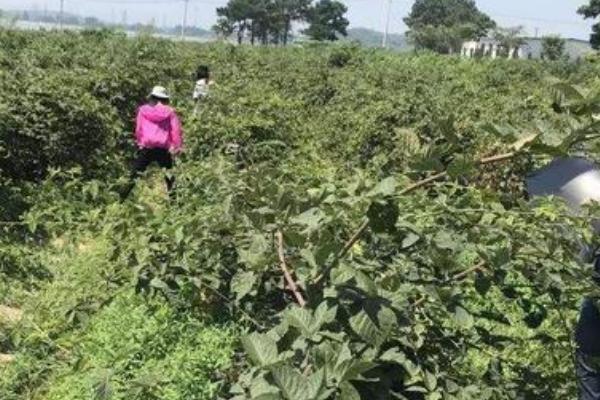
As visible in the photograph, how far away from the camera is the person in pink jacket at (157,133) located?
8.52m

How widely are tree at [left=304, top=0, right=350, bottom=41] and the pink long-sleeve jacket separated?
83.1 metres

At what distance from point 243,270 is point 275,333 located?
479mm

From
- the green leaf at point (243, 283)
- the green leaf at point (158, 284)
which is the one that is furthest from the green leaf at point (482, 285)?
the green leaf at point (158, 284)

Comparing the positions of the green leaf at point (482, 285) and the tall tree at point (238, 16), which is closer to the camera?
the green leaf at point (482, 285)

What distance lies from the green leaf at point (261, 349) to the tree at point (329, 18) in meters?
90.1

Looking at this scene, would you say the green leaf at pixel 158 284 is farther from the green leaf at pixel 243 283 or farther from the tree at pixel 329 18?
the tree at pixel 329 18

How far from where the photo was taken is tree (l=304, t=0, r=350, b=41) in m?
93.9

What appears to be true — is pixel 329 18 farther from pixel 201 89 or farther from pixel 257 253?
pixel 257 253

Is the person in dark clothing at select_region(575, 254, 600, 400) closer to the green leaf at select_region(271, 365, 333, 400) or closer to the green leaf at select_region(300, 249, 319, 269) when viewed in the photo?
the green leaf at select_region(300, 249, 319, 269)

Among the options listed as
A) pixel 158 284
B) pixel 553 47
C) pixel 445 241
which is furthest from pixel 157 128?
pixel 553 47

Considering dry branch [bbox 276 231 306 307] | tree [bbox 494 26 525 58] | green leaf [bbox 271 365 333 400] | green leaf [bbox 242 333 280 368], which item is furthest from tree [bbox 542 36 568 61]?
green leaf [bbox 271 365 333 400]

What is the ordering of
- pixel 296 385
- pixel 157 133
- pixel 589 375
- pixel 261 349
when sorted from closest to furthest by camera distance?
pixel 296 385, pixel 261 349, pixel 589 375, pixel 157 133

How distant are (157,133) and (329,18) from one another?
9187 centimetres

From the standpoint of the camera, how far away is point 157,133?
853 centimetres
